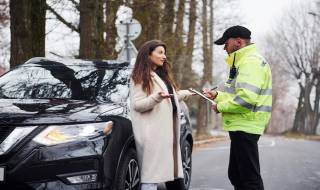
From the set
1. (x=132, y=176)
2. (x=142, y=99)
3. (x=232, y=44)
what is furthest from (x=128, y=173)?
Result: (x=232, y=44)

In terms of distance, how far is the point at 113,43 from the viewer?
18.8 meters

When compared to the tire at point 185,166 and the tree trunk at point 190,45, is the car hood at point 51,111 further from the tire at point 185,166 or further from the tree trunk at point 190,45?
the tree trunk at point 190,45

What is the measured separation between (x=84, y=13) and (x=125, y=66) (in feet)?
22.8

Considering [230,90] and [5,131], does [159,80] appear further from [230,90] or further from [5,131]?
[5,131]

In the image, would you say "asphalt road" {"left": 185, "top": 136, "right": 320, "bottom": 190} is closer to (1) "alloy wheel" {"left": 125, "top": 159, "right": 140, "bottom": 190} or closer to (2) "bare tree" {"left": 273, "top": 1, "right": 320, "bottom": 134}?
(1) "alloy wheel" {"left": 125, "top": 159, "right": 140, "bottom": 190}

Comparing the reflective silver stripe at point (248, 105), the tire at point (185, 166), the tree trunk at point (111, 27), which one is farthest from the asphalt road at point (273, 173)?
the tree trunk at point (111, 27)

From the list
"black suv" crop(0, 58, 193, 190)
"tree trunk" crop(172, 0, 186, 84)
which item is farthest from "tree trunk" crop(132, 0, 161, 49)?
"black suv" crop(0, 58, 193, 190)

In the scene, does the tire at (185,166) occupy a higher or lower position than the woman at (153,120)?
lower

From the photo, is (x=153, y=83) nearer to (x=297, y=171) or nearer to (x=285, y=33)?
(x=297, y=171)

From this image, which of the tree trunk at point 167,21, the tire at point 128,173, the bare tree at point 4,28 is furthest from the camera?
the tree trunk at point 167,21

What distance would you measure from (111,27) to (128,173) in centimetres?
1278

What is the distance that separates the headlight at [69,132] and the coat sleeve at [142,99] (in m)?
0.32

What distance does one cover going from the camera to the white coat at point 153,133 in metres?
5.22

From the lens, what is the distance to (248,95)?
16.2 ft
